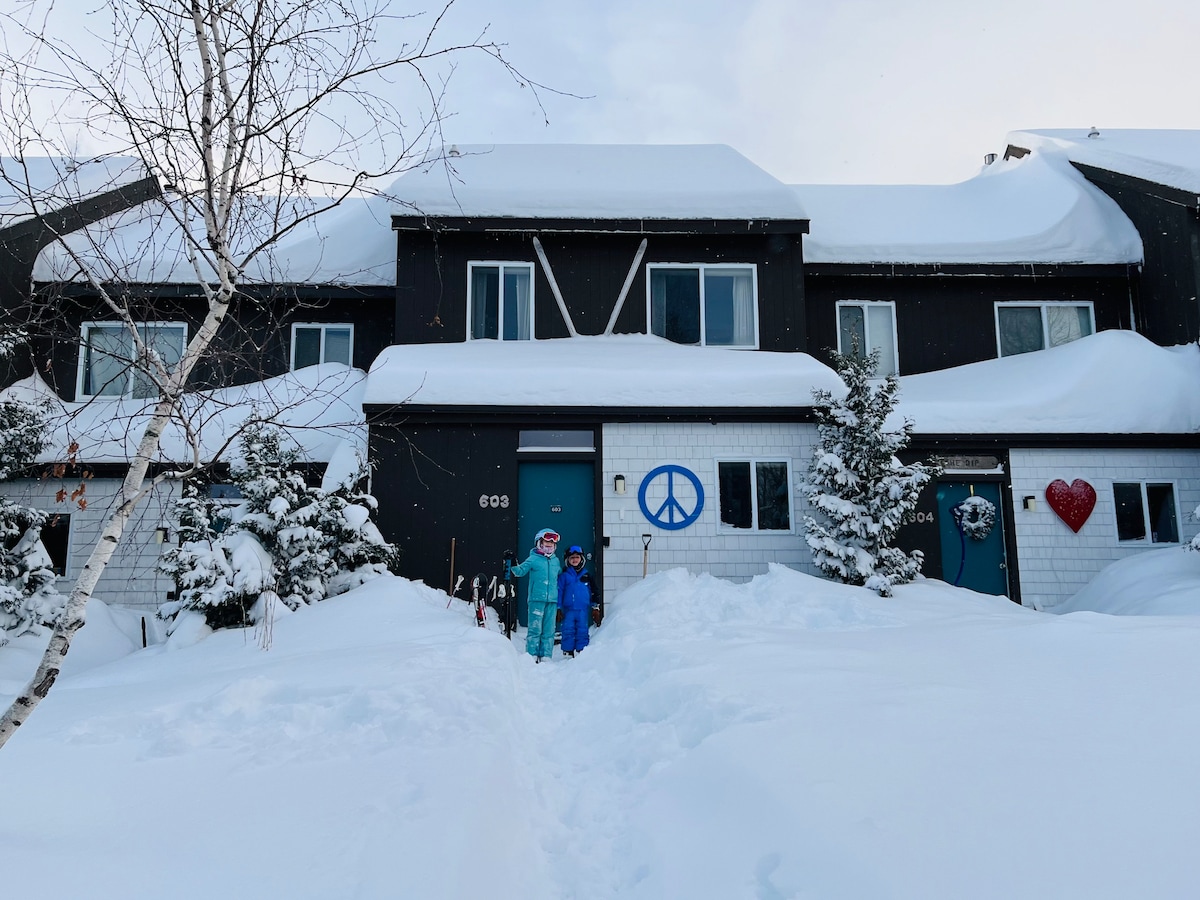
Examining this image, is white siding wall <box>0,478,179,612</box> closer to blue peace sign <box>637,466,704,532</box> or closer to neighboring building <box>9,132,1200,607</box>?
neighboring building <box>9,132,1200,607</box>

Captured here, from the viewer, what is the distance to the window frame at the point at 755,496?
10.5 m

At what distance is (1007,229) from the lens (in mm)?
13688

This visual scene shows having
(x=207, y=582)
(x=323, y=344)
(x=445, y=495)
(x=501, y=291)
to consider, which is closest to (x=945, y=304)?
(x=501, y=291)

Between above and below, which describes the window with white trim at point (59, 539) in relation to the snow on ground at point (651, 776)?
above

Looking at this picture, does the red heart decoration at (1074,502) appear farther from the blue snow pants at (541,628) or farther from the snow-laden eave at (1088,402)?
the blue snow pants at (541,628)

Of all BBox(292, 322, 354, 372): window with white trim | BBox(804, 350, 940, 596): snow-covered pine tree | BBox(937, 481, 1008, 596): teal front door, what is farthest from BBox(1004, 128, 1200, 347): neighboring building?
BBox(292, 322, 354, 372): window with white trim

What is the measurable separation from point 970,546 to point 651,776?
8654mm

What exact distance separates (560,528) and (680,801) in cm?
723

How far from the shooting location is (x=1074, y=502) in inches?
424

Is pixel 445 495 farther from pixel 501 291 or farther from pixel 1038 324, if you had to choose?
pixel 1038 324

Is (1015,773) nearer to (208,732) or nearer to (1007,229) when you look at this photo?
(208,732)

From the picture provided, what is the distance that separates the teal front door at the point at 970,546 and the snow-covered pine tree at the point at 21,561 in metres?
11.3

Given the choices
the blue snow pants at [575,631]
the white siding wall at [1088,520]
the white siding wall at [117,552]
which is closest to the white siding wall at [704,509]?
the blue snow pants at [575,631]

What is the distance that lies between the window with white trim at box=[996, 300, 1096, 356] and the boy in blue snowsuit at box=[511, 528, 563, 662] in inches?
370
